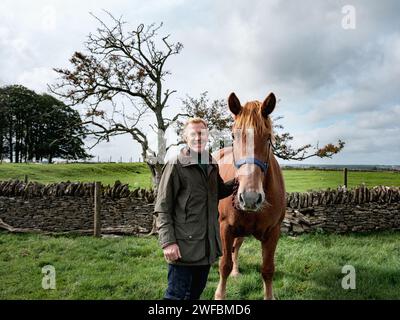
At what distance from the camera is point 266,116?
11.0 feet

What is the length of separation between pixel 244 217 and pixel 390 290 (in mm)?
2729

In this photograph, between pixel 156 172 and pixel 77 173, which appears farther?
pixel 77 173

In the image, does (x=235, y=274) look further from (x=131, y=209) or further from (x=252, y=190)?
(x=131, y=209)

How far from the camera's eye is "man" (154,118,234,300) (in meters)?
2.81

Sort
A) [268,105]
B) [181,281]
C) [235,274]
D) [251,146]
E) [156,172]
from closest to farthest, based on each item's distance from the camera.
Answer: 1. [181,281]
2. [251,146]
3. [268,105]
4. [235,274]
5. [156,172]

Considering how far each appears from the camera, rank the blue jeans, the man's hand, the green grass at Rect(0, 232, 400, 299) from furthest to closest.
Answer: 1. the green grass at Rect(0, 232, 400, 299)
2. the blue jeans
3. the man's hand

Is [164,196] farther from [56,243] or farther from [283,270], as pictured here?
[56,243]

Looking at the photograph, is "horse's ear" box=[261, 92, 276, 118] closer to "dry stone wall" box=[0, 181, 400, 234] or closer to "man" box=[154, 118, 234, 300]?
"man" box=[154, 118, 234, 300]

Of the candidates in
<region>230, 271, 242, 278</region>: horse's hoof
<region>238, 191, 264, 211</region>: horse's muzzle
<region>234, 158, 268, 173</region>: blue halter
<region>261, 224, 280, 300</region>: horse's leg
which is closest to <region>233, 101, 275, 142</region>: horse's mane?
<region>234, 158, 268, 173</region>: blue halter

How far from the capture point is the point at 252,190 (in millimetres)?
2924

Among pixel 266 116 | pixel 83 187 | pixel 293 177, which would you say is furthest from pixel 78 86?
pixel 293 177

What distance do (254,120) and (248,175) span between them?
57 centimetres

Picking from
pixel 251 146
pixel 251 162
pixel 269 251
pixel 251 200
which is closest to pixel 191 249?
pixel 251 200

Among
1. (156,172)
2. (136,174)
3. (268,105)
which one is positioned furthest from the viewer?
(136,174)
